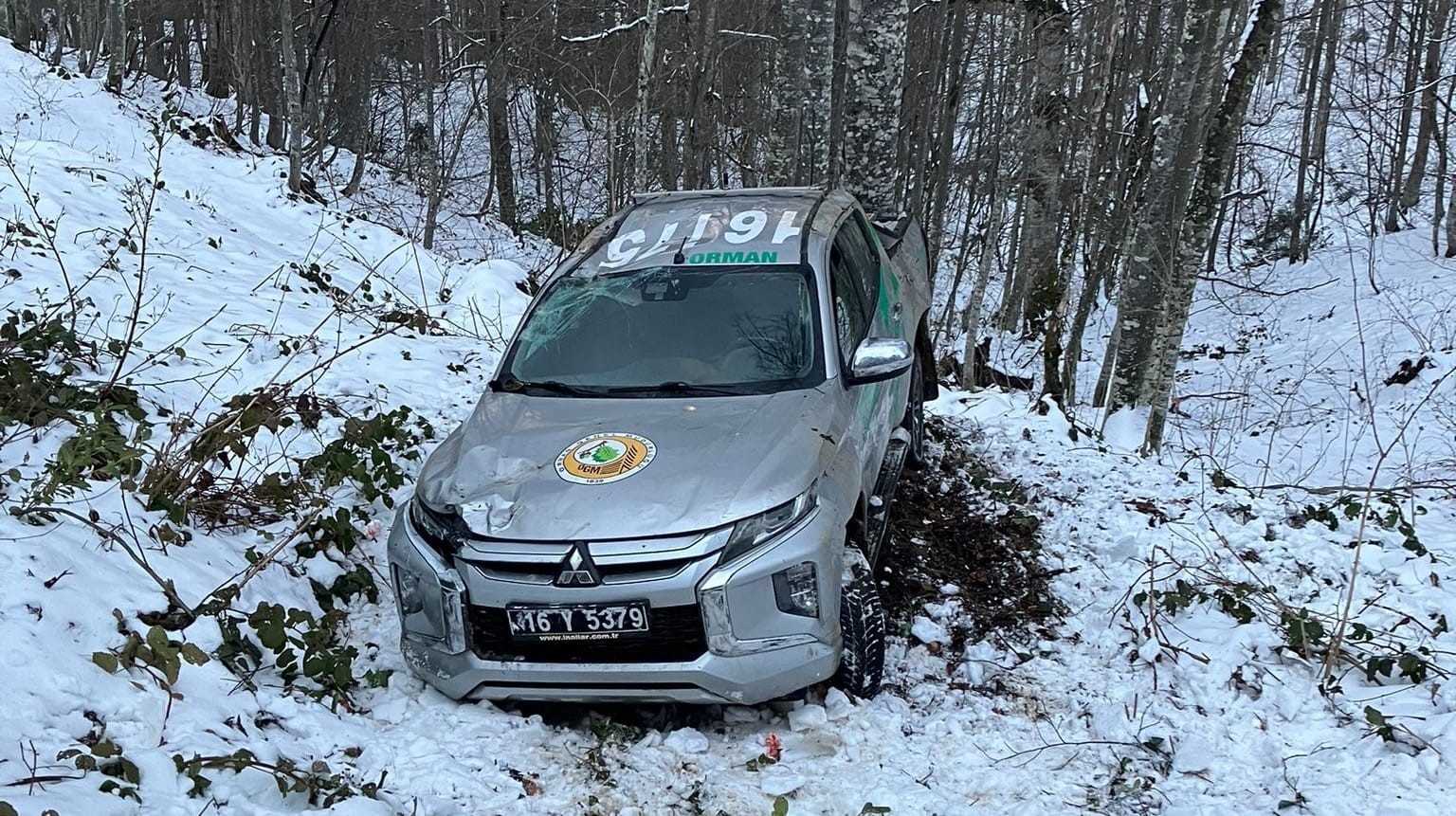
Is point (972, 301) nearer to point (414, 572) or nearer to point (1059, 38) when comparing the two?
point (1059, 38)

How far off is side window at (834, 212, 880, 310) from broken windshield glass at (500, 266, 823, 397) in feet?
2.50

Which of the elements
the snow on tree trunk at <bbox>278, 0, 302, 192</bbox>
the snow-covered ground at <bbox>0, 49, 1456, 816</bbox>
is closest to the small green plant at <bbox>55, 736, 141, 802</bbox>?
the snow-covered ground at <bbox>0, 49, 1456, 816</bbox>

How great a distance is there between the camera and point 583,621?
3.52 m

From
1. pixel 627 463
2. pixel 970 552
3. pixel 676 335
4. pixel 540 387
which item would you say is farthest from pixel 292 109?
pixel 627 463

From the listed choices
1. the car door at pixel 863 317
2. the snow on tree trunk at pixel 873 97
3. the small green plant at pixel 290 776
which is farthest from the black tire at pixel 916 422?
the small green plant at pixel 290 776

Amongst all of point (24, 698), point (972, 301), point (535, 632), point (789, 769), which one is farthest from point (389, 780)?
point (972, 301)

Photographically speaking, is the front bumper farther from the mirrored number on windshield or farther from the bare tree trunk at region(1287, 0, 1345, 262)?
the bare tree trunk at region(1287, 0, 1345, 262)

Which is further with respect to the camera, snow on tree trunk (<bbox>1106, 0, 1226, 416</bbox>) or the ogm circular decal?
snow on tree trunk (<bbox>1106, 0, 1226, 416</bbox>)

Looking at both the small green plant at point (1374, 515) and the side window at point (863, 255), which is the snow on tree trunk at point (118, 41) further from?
the small green plant at point (1374, 515)

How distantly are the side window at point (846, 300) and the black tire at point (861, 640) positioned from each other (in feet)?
3.77

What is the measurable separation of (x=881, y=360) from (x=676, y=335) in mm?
941

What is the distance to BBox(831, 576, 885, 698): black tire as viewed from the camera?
3.85 metres

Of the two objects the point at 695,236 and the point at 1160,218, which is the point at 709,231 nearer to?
the point at 695,236

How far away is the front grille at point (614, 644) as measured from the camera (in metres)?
3.51
